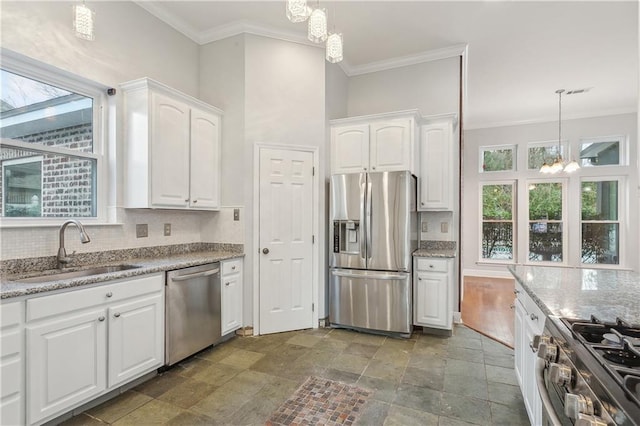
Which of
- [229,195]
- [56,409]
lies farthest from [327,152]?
[56,409]

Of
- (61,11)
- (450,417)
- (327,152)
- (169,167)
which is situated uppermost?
(61,11)

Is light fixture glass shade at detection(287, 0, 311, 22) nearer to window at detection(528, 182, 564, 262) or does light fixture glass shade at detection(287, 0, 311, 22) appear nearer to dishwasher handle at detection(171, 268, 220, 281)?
dishwasher handle at detection(171, 268, 220, 281)

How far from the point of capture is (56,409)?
1.83m

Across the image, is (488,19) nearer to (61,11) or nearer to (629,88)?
(629,88)

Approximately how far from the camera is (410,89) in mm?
4090

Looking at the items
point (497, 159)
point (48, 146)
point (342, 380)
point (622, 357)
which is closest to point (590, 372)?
point (622, 357)

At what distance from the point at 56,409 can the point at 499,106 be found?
22.8 feet

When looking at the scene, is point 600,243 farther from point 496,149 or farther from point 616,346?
point 616,346

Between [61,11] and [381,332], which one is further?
[381,332]

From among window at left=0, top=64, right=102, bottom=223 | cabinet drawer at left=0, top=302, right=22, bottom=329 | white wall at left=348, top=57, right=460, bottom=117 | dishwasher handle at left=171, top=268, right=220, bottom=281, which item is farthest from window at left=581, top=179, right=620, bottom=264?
cabinet drawer at left=0, top=302, right=22, bottom=329

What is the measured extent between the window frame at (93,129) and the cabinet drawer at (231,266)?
3.61 feet

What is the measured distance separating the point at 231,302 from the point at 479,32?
3975mm

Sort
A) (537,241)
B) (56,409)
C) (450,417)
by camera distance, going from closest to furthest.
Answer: (56,409), (450,417), (537,241)

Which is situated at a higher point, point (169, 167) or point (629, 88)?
point (629, 88)
